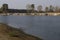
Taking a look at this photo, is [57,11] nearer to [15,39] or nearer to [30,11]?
[30,11]

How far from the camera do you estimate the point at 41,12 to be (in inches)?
7362

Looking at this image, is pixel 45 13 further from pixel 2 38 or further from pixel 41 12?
pixel 2 38

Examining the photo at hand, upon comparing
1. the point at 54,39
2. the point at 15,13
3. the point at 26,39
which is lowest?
the point at 15,13

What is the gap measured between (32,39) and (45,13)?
168 m

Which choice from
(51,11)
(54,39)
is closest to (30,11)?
(51,11)

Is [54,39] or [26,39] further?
[54,39]

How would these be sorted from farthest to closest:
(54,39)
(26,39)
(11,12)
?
(11,12) → (54,39) → (26,39)

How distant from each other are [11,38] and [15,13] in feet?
588

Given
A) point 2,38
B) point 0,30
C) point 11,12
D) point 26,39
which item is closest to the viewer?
point 2,38

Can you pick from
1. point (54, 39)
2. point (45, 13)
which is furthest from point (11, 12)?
point (54, 39)

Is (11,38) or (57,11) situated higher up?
(11,38)

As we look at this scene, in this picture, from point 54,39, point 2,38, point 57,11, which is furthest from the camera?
point 57,11

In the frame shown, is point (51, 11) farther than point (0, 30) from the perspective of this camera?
Yes

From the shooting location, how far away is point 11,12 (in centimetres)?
19662
